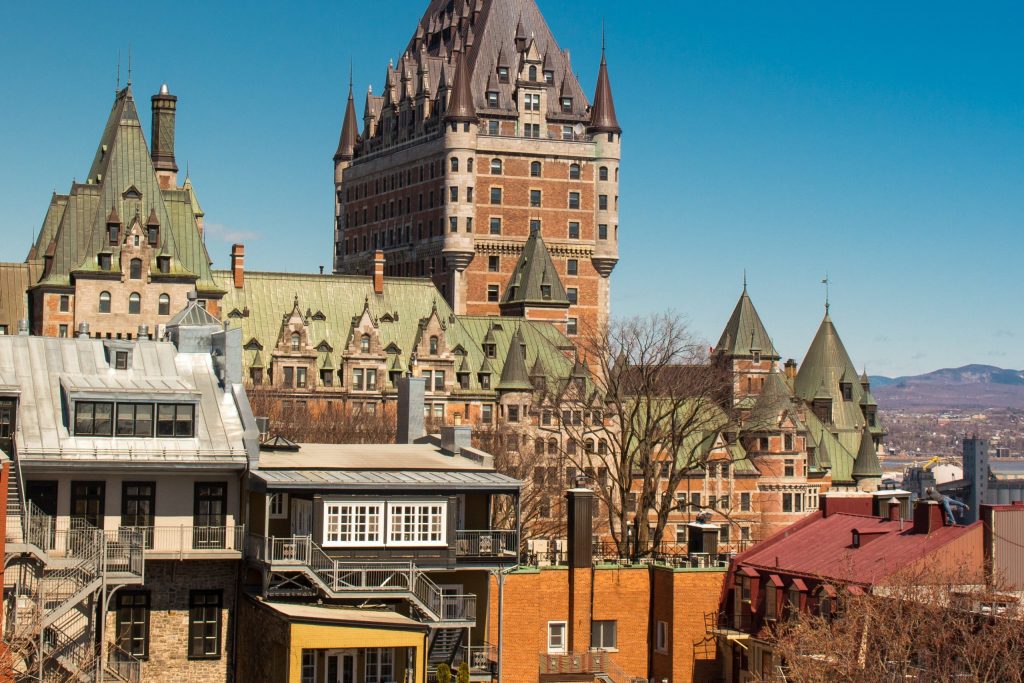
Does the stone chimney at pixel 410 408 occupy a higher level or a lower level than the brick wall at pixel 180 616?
higher

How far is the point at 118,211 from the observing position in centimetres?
11781

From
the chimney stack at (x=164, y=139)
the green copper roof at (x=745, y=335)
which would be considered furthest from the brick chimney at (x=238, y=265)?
the green copper roof at (x=745, y=335)

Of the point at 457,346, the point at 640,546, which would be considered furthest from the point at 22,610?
the point at 457,346

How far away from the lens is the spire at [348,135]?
18600 cm

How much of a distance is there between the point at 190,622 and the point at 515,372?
8141 cm

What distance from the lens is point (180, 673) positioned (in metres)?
53.5

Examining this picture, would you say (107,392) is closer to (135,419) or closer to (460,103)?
(135,419)

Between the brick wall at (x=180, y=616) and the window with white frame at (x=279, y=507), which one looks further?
the window with white frame at (x=279, y=507)

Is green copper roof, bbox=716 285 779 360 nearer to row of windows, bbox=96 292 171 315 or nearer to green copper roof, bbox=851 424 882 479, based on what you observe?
green copper roof, bbox=851 424 882 479

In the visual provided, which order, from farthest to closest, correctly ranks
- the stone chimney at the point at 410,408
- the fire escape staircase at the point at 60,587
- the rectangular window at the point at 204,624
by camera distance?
the stone chimney at the point at 410,408 < the rectangular window at the point at 204,624 < the fire escape staircase at the point at 60,587

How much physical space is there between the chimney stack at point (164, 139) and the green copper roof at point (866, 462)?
2127 inches

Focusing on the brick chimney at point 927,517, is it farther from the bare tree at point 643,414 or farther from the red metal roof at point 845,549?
the bare tree at point 643,414

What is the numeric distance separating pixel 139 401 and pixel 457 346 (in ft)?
279

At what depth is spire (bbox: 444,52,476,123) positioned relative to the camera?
6388 inches
